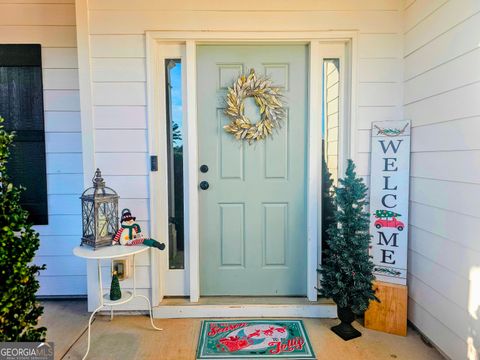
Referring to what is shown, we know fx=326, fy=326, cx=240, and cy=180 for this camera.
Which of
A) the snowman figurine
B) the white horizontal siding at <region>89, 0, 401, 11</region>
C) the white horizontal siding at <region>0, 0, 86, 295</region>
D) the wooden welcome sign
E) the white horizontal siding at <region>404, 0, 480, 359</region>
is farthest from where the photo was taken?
the white horizontal siding at <region>0, 0, 86, 295</region>

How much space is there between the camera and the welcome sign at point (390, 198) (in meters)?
2.22

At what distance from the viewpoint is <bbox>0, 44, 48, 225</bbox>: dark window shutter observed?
2561mm

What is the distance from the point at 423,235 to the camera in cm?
212

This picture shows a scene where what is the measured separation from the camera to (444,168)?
190 centimetres

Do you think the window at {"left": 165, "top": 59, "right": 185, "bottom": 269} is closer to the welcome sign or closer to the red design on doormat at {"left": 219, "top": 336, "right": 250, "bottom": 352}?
the red design on doormat at {"left": 219, "top": 336, "right": 250, "bottom": 352}

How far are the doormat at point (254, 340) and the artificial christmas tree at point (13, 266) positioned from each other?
3.16 feet

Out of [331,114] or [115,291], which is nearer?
[115,291]

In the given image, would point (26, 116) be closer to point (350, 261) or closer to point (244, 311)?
point (244, 311)

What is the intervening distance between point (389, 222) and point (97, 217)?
6.33 feet

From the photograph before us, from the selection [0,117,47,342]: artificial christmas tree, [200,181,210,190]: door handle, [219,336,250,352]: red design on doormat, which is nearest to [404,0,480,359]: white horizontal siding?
[219,336,250,352]: red design on doormat

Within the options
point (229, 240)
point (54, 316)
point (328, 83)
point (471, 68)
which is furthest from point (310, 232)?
point (54, 316)

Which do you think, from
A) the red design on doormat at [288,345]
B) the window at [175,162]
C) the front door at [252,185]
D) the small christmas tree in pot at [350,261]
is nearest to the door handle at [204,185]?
the front door at [252,185]

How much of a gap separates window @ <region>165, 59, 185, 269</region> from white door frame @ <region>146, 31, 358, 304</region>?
0.15 feet

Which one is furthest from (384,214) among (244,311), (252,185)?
(244,311)
